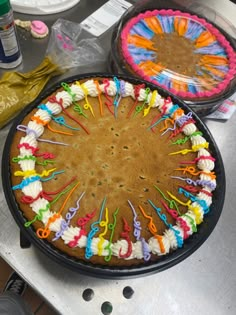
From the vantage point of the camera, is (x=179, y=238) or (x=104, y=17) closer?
(x=179, y=238)

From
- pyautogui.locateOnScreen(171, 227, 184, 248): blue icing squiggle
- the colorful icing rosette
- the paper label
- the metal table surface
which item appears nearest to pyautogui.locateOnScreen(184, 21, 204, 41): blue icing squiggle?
the colorful icing rosette

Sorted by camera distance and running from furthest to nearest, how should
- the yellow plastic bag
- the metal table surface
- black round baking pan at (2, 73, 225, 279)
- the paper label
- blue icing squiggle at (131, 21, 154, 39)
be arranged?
the paper label < blue icing squiggle at (131, 21, 154, 39) < the yellow plastic bag < the metal table surface < black round baking pan at (2, 73, 225, 279)

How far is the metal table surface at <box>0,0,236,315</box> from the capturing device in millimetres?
728

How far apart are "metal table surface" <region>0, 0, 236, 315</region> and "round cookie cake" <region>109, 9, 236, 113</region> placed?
0.31m

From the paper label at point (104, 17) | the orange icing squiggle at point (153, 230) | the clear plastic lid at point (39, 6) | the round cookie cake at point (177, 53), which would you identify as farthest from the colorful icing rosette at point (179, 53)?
the orange icing squiggle at point (153, 230)

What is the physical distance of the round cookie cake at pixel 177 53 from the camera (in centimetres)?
89

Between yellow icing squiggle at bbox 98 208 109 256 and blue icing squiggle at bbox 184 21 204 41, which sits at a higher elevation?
blue icing squiggle at bbox 184 21 204 41

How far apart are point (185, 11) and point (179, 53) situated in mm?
192

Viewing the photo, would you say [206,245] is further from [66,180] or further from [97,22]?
[97,22]

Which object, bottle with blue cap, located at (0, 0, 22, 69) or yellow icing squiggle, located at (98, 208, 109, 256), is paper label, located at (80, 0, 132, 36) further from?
yellow icing squiggle, located at (98, 208, 109, 256)

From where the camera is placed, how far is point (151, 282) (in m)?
0.77

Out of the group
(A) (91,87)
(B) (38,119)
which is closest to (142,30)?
(A) (91,87)

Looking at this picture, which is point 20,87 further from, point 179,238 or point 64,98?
point 179,238

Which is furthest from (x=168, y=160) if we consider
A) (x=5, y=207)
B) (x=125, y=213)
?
(x=5, y=207)
